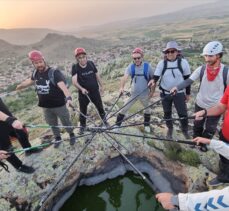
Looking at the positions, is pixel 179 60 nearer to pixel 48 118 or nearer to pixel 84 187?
pixel 48 118

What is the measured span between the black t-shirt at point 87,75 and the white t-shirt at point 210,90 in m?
3.82

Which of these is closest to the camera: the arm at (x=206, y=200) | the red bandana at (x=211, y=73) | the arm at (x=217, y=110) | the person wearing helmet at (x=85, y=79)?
the arm at (x=206, y=200)

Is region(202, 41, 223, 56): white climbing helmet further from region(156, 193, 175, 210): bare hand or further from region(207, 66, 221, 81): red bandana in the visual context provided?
region(156, 193, 175, 210): bare hand

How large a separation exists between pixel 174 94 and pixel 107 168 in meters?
4.13

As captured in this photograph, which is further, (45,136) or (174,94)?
(45,136)

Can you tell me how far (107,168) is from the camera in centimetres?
1053

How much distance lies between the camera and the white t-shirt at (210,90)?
26.2 ft

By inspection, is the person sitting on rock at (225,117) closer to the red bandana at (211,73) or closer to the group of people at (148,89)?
the group of people at (148,89)

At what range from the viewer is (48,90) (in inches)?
345

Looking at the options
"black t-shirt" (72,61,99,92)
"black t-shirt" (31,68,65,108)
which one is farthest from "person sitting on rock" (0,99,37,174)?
"black t-shirt" (72,61,99,92)

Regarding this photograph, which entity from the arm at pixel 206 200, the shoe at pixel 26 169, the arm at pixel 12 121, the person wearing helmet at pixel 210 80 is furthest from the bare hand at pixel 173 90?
the shoe at pixel 26 169

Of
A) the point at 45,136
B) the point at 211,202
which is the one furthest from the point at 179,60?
the point at 45,136

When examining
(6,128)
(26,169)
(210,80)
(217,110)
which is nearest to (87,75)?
(6,128)

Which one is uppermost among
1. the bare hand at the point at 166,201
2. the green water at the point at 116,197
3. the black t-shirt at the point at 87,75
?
the black t-shirt at the point at 87,75
